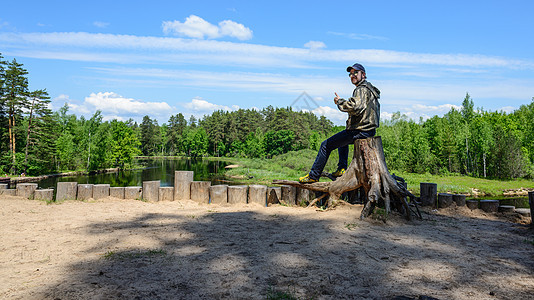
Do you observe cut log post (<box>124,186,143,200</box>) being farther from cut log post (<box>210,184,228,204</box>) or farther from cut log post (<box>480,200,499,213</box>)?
cut log post (<box>480,200,499,213</box>)

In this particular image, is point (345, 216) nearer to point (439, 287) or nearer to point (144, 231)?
point (439, 287)

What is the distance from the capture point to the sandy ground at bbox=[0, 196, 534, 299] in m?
3.79

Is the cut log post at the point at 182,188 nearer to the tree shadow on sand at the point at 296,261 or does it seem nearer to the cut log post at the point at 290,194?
the cut log post at the point at 290,194

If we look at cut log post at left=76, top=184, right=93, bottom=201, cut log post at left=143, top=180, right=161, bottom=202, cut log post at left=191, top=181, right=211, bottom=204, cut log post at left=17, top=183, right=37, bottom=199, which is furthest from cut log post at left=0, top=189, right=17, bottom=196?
cut log post at left=191, top=181, right=211, bottom=204

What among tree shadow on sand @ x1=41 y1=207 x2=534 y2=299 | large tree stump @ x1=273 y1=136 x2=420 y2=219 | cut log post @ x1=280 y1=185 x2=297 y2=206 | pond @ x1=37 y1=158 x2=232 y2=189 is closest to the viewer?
tree shadow on sand @ x1=41 y1=207 x2=534 y2=299

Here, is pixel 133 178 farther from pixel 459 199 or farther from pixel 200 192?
pixel 459 199

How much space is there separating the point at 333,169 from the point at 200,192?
1462 inches

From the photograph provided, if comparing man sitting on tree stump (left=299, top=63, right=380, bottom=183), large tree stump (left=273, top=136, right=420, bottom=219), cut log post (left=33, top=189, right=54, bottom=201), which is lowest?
cut log post (left=33, top=189, right=54, bottom=201)

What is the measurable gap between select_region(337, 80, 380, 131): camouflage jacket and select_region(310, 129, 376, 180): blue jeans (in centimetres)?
17

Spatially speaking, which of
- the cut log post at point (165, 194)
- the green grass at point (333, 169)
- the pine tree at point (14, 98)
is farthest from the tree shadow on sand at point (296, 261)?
the pine tree at point (14, 98)

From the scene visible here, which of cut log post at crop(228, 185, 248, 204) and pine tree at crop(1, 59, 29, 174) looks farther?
pine tree at crop(1, 59, 29, 174)

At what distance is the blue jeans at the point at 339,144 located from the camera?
25.4ft

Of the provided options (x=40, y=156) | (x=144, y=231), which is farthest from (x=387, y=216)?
(x=40, y=156)

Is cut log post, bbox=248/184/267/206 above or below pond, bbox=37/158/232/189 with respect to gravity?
above
